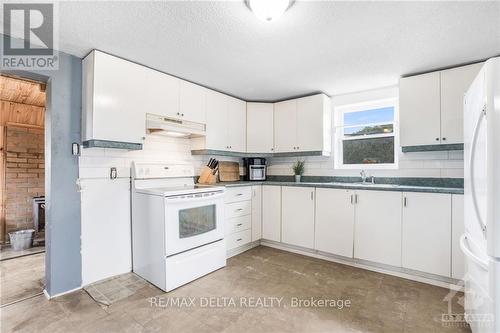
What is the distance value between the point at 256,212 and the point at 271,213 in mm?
223

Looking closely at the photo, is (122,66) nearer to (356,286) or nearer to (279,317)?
(279,317)

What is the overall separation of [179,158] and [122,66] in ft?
4.13

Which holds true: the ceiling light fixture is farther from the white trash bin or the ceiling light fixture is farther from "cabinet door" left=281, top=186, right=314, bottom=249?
the white trash bin

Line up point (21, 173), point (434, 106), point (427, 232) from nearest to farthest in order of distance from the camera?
point (427, 232), point (434, 106), point (21, 173)

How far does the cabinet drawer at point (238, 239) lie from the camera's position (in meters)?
3.09

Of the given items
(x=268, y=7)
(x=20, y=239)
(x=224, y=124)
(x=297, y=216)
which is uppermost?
(x=268, y=7)

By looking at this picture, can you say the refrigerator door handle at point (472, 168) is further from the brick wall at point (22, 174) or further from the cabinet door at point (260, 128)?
the brick wall at point (22, 174)

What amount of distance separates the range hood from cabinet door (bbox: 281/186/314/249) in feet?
4.75

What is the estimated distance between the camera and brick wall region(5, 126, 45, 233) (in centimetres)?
369

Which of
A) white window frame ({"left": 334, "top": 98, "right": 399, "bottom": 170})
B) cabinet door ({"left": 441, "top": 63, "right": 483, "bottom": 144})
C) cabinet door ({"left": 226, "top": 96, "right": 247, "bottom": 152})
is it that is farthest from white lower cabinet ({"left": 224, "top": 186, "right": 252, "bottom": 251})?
cabinet door ({"left": 441, "top": 63, "right": 483, "bottom": 144})

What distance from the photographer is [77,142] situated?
229cm

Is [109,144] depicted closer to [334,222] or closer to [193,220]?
[193,220]

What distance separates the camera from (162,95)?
8.86ft

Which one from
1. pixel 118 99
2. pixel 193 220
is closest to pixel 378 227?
pixel 193 220
